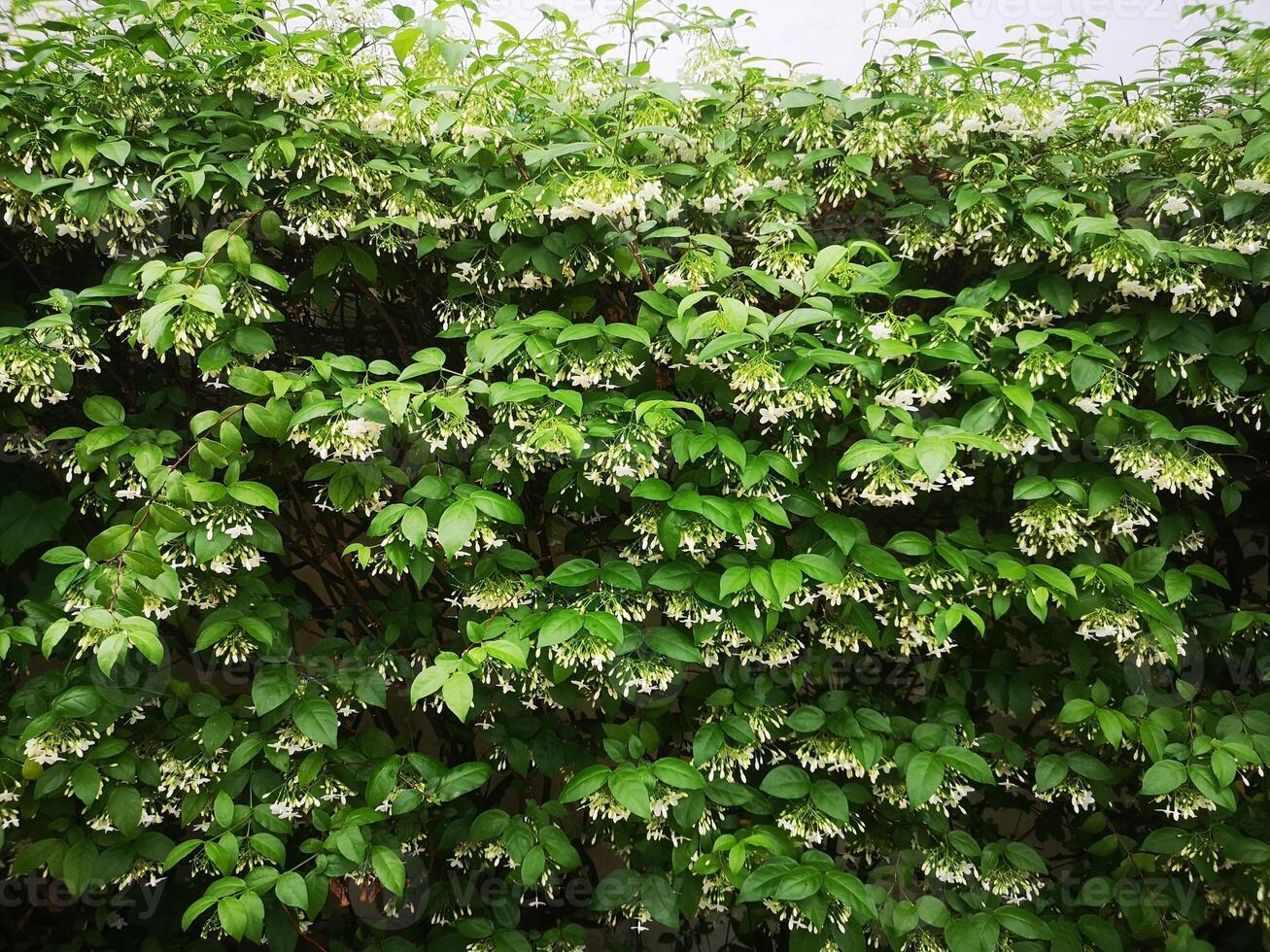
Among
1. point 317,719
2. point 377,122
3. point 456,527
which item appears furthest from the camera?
Answer: point 377,122

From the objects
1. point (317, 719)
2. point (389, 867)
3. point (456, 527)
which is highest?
point (456, 527)

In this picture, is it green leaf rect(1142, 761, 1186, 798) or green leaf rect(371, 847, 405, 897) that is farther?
green leaf rect(1142, 761, 1186, 798)

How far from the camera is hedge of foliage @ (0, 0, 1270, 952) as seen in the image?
160 centimetres

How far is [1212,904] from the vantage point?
1.97m

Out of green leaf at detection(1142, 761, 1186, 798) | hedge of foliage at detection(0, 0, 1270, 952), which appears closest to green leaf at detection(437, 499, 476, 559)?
hedge of foliage at detection(0, 0, 1270, 952)

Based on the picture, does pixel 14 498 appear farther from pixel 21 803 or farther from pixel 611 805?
Result: pixel 611 805

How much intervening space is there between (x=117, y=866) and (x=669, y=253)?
5.90 ft

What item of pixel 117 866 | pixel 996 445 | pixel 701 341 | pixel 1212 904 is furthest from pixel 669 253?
pixel 1212 904

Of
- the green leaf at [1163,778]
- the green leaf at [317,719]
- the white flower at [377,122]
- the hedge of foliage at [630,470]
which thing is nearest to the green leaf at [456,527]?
the hedge of foliage at [630,470]

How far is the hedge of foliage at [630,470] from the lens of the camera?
5.24 ft

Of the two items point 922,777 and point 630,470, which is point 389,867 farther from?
point 922,777

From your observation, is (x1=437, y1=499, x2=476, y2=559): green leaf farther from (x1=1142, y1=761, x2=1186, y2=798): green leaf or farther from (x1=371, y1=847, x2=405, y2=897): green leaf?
(x1=1142, y1=761, x2=1186, y2=798): green leaf

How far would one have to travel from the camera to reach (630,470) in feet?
5.12

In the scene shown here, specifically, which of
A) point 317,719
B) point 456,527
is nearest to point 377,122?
point 456,527
